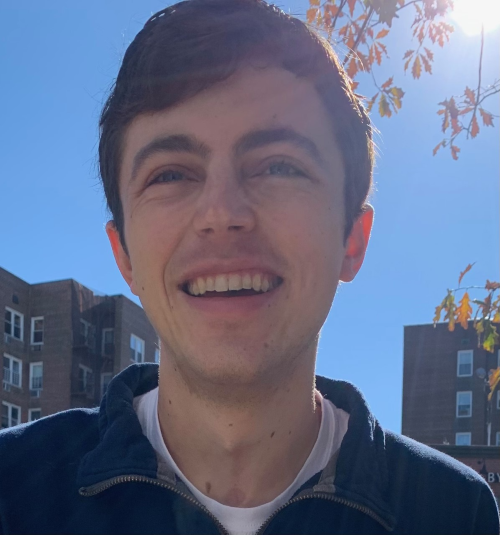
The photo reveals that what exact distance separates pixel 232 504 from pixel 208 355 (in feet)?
1.61

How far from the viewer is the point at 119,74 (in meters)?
2.56

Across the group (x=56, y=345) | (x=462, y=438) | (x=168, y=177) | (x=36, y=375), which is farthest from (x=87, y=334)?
(x=168, y=177)

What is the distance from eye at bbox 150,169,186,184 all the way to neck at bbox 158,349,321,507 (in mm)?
557

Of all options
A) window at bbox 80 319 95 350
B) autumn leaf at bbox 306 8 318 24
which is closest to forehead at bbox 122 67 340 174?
autumn leaf at bbox 306 8 318 24

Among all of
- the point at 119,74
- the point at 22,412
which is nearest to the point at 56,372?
the point at 22,412

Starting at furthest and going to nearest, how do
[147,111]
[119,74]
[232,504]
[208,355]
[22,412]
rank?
[22,412], [119,74], [147,111], [232,504], [208,355]

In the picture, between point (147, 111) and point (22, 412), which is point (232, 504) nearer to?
point (147, 111)

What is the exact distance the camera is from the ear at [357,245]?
102 inches

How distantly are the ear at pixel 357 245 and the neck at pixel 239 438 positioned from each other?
40 cm

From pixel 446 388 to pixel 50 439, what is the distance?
44.0m

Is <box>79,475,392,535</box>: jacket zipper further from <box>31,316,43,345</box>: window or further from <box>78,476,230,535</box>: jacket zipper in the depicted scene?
<box>31,316,43,345</box>: window

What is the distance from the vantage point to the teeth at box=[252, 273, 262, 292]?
83.9 inches

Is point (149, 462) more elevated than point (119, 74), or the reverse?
point (119, 74)

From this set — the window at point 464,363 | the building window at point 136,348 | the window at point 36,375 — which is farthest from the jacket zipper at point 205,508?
the window at point 464,363
